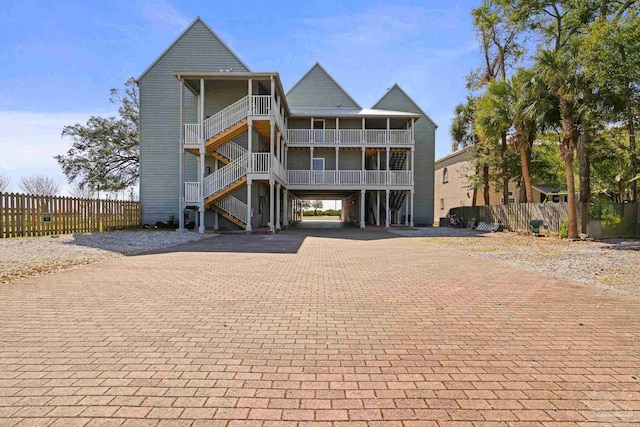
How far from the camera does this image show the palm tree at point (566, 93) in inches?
639

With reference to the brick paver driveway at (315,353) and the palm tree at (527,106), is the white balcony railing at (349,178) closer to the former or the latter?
the palm tree at (527,106)

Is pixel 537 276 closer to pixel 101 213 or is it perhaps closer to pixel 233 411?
pixel 233 411

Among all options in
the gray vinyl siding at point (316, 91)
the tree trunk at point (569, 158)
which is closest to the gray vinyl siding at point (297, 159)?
the gray vinyl siding at point (316, 91)

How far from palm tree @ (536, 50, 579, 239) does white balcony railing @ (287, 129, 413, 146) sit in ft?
32.6

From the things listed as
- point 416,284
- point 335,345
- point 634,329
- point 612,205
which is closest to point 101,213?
point 416,284

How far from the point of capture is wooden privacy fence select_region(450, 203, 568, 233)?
1942cm

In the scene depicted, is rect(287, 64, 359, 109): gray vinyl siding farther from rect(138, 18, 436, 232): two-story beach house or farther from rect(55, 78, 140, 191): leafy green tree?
rect(55, 78, 140, 191): leafy green tree

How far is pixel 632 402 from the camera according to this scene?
2.93 meters

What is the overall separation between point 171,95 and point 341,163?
12711 mm

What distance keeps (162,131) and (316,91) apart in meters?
12.0

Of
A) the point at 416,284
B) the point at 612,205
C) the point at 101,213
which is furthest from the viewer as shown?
the point at 101,213

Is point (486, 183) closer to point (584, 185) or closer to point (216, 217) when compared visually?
point (584, 185)

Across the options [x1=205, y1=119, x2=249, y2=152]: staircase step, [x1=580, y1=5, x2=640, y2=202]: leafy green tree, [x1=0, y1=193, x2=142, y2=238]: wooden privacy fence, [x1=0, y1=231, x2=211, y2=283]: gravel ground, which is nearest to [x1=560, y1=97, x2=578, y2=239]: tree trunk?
[x1=580, y1=5, x2=640, y2=202]: leafy green tree

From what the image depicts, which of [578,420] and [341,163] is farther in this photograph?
[341,163]
